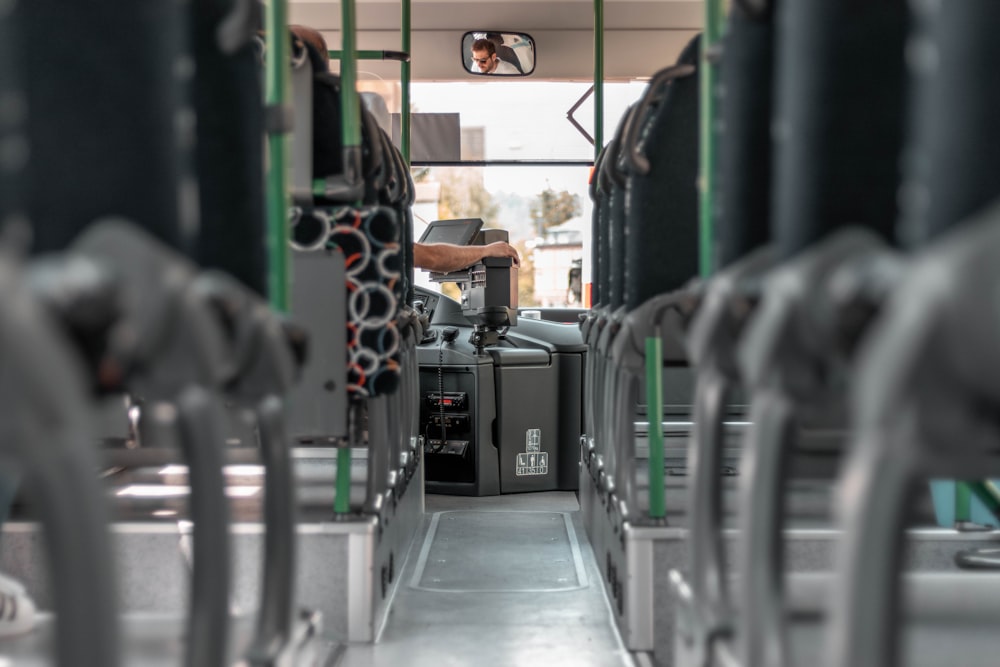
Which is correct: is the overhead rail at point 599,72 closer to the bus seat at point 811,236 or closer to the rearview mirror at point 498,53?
the rearview mirror at point 498,53

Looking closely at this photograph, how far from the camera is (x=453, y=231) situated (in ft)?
15.1

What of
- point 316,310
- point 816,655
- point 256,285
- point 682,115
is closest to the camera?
point 816,655

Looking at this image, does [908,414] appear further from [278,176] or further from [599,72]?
[599,72]

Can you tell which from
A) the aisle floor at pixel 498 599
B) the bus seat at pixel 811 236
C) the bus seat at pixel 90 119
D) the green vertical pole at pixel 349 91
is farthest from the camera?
the green vertical pole at pixel 349 91

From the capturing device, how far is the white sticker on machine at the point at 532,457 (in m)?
4.20

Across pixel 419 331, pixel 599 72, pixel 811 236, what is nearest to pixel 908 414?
pixel 811 236

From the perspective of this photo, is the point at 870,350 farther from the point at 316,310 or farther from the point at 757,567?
the point at 316,310

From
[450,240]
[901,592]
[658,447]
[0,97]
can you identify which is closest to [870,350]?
[901,592]

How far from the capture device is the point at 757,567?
834 mm

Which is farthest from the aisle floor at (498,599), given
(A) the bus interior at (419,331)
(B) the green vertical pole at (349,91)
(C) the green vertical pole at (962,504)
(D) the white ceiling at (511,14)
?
(D) the white ceiling at (511,14)

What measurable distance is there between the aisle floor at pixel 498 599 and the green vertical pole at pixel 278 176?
91 centimetres

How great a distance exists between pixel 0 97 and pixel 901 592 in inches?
33.2

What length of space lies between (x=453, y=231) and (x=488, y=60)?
84 centimetres

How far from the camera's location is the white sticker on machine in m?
4.20
